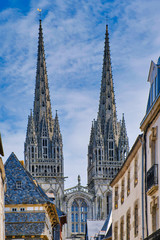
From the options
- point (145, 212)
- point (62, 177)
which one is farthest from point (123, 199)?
point (62, 177)

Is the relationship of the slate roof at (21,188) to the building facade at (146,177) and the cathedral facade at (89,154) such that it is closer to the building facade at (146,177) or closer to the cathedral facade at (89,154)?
the building facade at (146,177)

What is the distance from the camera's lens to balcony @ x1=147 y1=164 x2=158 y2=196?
23.4m

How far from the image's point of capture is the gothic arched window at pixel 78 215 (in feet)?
442

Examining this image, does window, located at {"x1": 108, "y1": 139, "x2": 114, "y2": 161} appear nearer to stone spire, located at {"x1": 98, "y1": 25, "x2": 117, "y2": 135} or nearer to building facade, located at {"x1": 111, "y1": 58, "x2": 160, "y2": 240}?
stone spire, located at {"x1": 98, "y1": 25, "x2": 117, "y2": 135}

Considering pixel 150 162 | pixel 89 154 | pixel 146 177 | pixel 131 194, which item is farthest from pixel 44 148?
pixel 150 162

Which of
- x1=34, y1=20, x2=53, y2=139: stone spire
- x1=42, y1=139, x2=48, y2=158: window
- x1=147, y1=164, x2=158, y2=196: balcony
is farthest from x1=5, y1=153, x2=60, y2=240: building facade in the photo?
x1=34, y1=20, x2=53, y2=139: stone spire

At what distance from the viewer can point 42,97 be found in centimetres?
14338

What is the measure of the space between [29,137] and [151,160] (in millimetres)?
114455

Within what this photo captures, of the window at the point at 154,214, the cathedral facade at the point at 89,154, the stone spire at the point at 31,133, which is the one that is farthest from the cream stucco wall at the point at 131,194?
the stone spire at the point at 31,133

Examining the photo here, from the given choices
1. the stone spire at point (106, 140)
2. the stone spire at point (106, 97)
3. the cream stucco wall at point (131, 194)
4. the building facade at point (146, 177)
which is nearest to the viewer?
the building facade at point (146, 177)

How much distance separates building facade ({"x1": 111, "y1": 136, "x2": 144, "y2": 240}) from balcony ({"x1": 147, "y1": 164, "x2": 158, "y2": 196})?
8.32ft

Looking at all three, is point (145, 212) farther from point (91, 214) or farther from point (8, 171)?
point (91, 214)

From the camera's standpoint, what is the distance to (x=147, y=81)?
26609 mm

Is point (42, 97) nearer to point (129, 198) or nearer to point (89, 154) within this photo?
point (89, 154)
